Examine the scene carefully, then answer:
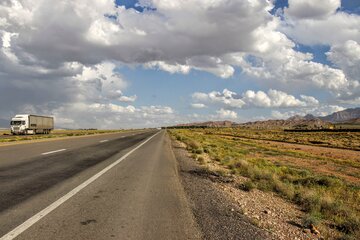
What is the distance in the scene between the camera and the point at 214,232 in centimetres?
543

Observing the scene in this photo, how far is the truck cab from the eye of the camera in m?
54.5

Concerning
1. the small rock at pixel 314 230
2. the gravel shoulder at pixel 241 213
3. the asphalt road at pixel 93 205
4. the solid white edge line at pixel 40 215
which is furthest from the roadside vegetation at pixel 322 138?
the solid white edge line at pixel 40 215

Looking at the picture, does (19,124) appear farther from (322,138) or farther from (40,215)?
(322,138)

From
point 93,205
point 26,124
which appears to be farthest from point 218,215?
point 26,124

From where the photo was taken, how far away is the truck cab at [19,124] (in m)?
54.5

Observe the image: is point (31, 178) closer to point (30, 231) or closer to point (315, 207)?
point (30, 231)

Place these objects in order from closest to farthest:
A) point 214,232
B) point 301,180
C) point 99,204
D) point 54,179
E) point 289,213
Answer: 1. point 214,232
2. point 99,204
3. point 289,213
4. point 54,179
5. point 301,180

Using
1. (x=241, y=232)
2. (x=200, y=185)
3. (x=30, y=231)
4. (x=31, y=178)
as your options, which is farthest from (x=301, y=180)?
(x=30, y=231)

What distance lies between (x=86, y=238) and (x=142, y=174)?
6592 mm

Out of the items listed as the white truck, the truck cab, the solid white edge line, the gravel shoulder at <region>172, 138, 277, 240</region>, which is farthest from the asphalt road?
the white truck

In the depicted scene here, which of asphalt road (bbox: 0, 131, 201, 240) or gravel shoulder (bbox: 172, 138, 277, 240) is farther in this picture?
gravel shoulder (bbox: 172, 138, 277, 240)

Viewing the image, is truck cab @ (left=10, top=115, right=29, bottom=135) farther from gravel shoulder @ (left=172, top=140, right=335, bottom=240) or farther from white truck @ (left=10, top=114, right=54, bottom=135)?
gravel shoulder @ (left=172, top=140, right=335, bottom=240)

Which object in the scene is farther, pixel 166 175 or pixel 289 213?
pixel 166 175

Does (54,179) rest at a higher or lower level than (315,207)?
higher
